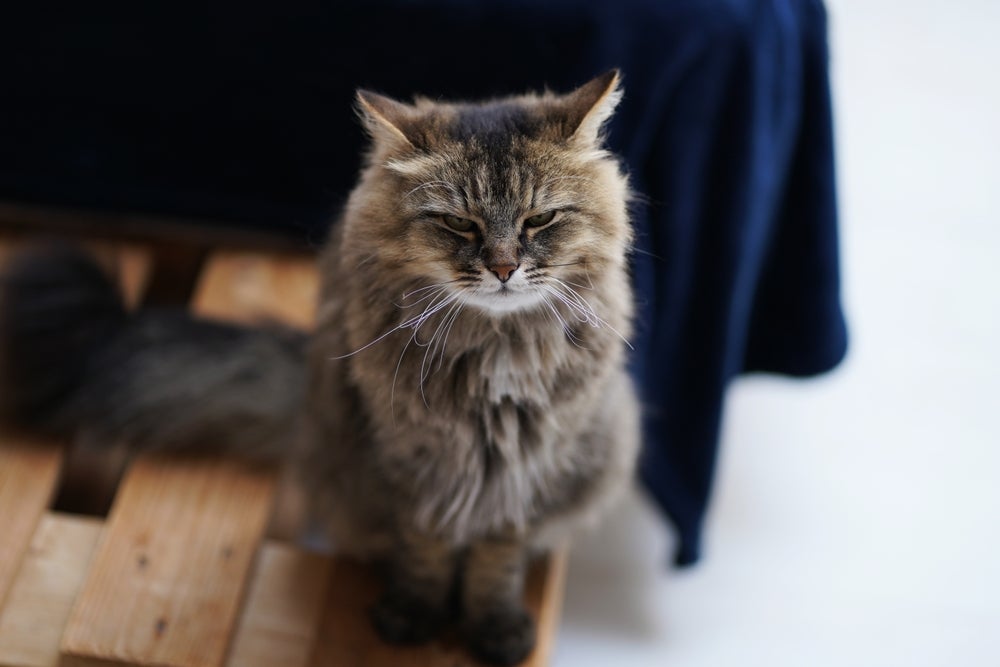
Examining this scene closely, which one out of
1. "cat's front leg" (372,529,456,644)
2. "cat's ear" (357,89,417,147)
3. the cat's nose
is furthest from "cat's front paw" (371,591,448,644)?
"cat's ear" (357,89,417,147)

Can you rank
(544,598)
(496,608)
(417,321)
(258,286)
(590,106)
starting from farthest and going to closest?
1. (258,286)
2. (544,598)
3. (496,608)
4. (417,321)
5. (590,106)

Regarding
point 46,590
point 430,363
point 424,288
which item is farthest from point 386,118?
point 46,590

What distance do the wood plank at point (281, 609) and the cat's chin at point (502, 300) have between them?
602 mm

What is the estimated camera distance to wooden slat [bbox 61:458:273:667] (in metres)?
1.35

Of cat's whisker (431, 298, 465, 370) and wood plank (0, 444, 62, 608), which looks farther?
wood plank (0, 444, 62, 608)

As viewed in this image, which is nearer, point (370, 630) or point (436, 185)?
point (436, 185)

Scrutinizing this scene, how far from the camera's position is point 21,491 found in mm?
1503

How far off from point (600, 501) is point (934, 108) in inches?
55.0

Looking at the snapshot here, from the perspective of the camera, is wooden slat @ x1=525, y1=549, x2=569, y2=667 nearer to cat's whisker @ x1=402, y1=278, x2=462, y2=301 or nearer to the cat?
the cat

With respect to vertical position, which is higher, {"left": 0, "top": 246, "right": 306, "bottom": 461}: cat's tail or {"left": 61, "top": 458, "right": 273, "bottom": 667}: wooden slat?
{"left": 0, "top": 246, "right": 306, "bottom": 461}: cat's tail

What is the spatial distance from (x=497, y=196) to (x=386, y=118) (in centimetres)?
15

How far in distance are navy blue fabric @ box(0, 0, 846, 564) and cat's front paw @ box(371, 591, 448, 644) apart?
469mm

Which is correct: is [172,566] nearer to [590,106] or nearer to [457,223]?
[457,223]

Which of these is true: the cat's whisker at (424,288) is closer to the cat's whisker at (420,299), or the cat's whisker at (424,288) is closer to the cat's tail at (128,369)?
the cat's whisker at (420,299)
